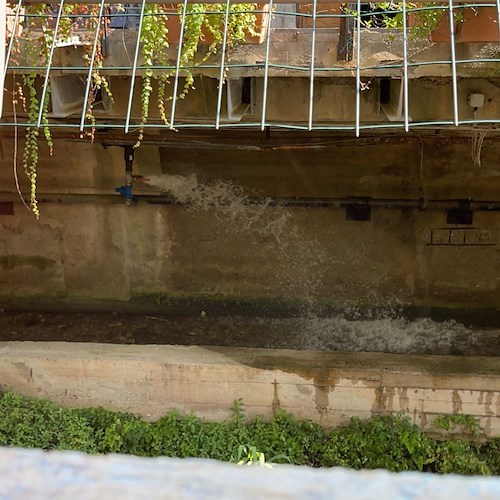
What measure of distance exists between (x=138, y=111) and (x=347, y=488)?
4329 mm

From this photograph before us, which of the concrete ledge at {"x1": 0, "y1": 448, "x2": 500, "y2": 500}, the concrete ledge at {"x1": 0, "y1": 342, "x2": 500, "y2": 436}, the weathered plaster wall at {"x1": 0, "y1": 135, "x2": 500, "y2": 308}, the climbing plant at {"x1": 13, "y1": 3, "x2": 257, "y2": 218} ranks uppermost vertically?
the climbing plant at {"x1": 13, "y1": 3, "x2": 257, "y2": 218}

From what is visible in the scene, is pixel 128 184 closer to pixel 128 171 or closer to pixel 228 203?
pixel 128 171

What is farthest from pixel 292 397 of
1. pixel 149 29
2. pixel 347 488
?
pixel 347 488

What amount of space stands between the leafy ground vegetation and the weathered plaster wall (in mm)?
2713

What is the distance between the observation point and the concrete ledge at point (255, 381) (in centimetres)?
468

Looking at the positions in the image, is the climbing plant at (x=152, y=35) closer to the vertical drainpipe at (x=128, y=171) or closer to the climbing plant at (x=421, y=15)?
the climbing plant at (x=421, y=15)

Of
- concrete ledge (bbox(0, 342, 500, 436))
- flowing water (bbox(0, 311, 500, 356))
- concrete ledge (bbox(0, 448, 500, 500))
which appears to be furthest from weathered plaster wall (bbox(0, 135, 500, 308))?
concrete ledge (bbox(0, 448, 500, 500))

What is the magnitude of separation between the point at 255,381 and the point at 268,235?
108 inches

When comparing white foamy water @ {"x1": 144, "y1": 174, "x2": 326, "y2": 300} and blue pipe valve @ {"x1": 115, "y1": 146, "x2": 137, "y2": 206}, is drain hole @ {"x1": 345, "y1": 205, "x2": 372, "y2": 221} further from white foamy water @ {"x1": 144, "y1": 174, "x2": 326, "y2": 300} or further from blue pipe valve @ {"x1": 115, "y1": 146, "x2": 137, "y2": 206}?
blue pipe valve @ {"x1": 115, "y1": 146, "x2": 137, "y2": 206}

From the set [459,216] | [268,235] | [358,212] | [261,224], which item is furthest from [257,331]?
[459,216]

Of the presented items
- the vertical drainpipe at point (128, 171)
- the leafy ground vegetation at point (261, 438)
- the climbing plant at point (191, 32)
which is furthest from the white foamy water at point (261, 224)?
the climbing plant at point (191, 32)

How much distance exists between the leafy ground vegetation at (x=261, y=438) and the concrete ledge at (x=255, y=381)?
0.12 m

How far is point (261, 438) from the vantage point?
4715mm

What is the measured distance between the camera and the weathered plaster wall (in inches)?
267
